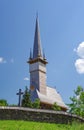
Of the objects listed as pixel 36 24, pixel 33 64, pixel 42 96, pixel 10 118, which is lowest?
pixel 10 118

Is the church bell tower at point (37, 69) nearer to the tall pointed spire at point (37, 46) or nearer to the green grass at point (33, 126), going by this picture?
the tall pointed spire at point (37, 46)

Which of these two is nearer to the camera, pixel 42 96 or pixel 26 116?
pixel 26 116

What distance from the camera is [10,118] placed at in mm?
20641

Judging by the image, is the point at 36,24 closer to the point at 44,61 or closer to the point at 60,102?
the point at 44,61

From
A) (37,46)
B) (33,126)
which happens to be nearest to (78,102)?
(33,126)

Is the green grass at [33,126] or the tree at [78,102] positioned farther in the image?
the tree at [78,102]

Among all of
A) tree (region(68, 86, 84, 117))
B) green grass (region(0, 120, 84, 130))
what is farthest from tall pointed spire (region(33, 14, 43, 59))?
green grass (region(0, 120, 84, 130))

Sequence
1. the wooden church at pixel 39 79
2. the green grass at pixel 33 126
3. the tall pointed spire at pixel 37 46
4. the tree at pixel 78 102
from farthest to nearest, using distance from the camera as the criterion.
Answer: the tall pointed spire at pixel 37 46 → the wooden church at pixel 39 79 → the tree at pixel 78 102 → the green grass at pixel 33 126

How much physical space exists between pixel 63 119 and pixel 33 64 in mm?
60274

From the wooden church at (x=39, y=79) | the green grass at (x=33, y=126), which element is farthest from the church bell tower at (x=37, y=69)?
the green grass at (x=33, y=126)

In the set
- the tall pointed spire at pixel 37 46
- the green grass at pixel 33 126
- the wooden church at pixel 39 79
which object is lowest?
the green grass at pixel 33 126

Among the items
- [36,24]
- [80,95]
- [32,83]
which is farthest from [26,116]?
[36,24]

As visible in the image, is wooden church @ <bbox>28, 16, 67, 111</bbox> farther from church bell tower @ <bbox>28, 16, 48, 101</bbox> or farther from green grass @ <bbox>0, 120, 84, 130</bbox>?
green grass @ <bbox>0, 120, 84, 130</bbox>

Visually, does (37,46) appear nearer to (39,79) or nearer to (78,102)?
(39,79)
